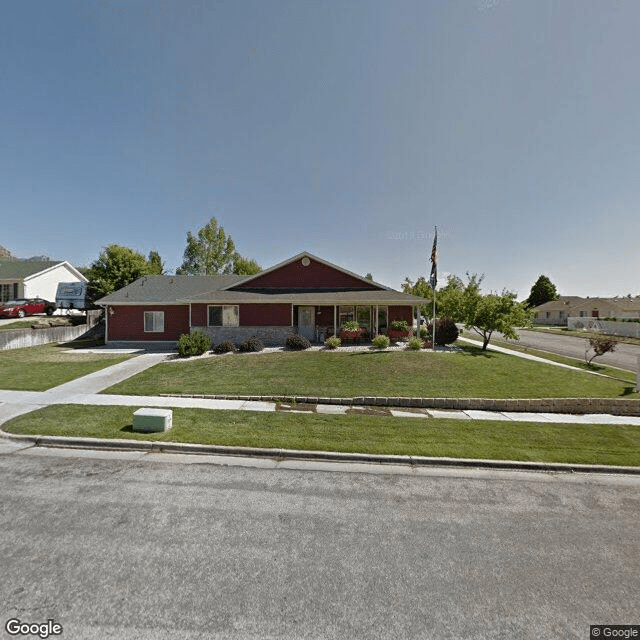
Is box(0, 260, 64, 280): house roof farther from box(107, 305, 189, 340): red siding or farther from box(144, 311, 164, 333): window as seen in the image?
box(144, 311, 164, 333): window

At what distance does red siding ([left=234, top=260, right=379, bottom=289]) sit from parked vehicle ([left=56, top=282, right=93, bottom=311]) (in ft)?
67.9

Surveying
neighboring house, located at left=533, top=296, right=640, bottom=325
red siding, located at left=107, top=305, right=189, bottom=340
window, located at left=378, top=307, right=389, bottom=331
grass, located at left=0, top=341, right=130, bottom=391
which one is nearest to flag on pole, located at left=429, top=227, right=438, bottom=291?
window, located at left=378, top=307, right=389, bottom=331

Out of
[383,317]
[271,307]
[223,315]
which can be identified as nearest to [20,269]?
[223,315]

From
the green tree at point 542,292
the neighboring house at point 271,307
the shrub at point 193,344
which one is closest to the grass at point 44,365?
the shrub at point 193,344

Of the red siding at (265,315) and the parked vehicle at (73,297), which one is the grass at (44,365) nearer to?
the red siding at (265,315)

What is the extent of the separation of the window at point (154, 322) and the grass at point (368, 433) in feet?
46.1

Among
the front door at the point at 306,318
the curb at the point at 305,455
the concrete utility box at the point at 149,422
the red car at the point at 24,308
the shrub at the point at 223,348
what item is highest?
the red car at the point at 24,308

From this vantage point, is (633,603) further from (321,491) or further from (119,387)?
(119,387)

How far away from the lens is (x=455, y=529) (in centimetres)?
443

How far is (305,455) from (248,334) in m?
14.5

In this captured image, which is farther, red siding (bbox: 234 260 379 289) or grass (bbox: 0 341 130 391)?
red siding (bbox: 234 260 379 289)

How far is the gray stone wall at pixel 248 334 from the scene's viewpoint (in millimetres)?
20234

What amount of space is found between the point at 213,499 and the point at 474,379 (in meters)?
11.4

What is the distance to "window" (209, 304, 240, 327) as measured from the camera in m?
20.7
